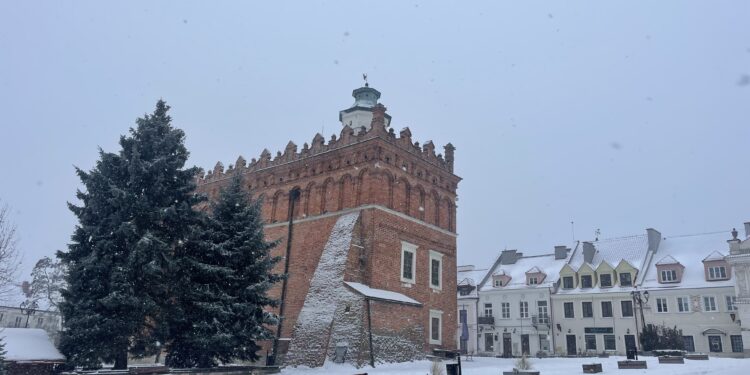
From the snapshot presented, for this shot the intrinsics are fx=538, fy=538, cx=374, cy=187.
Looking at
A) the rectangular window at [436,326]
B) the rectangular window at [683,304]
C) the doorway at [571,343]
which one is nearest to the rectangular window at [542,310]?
the doorway at [571,343]

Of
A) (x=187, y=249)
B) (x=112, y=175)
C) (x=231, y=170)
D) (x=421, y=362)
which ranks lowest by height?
(x=421, y=362)

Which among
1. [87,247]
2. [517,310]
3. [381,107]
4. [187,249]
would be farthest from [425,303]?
[517,310]

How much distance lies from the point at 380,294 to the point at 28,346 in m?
12.6

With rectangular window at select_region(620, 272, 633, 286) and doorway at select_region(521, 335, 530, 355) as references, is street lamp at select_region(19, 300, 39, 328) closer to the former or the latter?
doorway at select_region(521, 335, 530, 355)

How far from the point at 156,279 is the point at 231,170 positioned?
50.8 ft

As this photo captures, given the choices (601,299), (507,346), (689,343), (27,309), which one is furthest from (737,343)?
(27,309)

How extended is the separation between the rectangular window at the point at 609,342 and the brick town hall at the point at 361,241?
62.1ft

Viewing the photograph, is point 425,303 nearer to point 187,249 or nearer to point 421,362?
point 421,362

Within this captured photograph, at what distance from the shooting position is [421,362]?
23.2 meters

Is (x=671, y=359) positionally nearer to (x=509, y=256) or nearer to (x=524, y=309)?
(x=524, y=309)

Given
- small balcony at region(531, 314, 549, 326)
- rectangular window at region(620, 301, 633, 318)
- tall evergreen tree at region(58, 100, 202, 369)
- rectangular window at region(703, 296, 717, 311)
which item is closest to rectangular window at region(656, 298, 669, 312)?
rectangular window at region(620, 301, 633, 318)

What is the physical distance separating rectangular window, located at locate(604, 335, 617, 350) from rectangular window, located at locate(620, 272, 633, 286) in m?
4.21

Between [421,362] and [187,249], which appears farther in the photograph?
[421,362]

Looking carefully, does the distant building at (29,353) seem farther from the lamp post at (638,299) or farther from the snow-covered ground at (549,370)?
the lamp post at (638,299)
